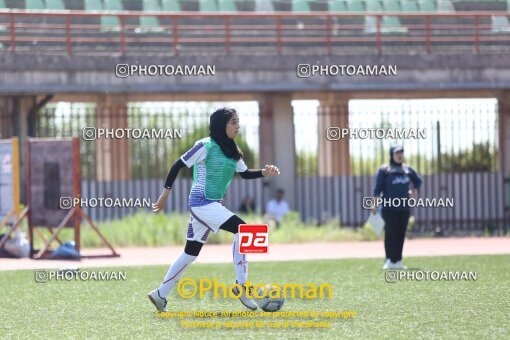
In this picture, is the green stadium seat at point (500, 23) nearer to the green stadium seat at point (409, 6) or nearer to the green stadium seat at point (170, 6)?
the green stadium seat at point (409, 6)

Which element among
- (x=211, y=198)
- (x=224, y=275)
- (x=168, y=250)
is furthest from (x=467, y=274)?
(x=168, y=250)

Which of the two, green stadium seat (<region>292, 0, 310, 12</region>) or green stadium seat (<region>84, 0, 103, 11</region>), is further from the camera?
green stadium seat (<region>292, 0, 310, 12</region>)

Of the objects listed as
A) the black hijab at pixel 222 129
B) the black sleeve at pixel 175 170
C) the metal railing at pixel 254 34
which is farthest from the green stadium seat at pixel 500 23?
the black sleeve at pixel 175 170

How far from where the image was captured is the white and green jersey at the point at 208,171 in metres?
10.5

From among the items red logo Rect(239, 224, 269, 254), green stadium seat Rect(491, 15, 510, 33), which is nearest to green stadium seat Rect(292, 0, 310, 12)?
green stadium seat Rect(491, 15, 510, 33)

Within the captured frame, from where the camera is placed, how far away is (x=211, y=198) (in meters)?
10.6

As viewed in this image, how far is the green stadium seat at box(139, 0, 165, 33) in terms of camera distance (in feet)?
95.3

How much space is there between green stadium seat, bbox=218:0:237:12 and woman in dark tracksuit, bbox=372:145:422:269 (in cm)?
1596

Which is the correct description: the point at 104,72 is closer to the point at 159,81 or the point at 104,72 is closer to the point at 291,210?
the point at 159,81

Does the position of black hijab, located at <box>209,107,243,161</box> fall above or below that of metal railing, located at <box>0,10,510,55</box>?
below

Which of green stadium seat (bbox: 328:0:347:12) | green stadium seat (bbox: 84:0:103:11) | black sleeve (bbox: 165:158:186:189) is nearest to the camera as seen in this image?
black sleeve (bbox: 165:158:186:189)

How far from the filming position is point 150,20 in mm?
30391

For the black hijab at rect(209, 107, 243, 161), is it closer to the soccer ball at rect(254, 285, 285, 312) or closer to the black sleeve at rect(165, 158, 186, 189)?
the black sleeve at rect(165, 158, 186, 189)

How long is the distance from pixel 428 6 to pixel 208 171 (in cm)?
2405
